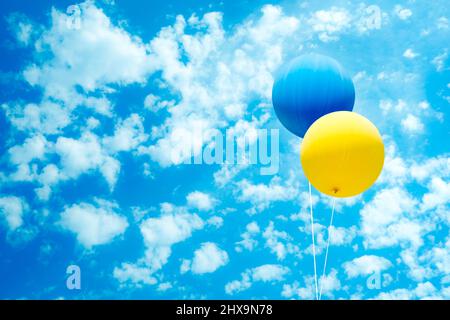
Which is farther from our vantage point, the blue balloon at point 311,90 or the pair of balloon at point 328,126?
the blue balloon at point 311,90

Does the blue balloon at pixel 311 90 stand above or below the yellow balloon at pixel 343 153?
above

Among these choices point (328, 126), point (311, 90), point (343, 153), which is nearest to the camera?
point (343, 153)

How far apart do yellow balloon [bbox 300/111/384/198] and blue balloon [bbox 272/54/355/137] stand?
0.89 meters

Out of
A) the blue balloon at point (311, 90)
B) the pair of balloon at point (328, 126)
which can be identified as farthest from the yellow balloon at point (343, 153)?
the blue balloon at point (311, 90)

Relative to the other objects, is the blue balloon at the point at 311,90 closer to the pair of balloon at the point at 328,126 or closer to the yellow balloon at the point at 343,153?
the pair of balloon at the point at 328,126

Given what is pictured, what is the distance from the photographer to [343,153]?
23.5 feet

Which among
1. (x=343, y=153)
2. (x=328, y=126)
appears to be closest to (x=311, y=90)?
(x=328, y=126)

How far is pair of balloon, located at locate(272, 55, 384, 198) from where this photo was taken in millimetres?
7203

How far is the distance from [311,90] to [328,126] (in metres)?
1.20

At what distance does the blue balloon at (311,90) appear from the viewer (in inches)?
328

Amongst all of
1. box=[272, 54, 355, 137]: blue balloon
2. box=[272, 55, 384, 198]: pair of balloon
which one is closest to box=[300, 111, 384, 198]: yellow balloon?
box=[272, 55, 384, 198]: pair of balloon

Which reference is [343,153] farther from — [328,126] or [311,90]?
[311,90]
